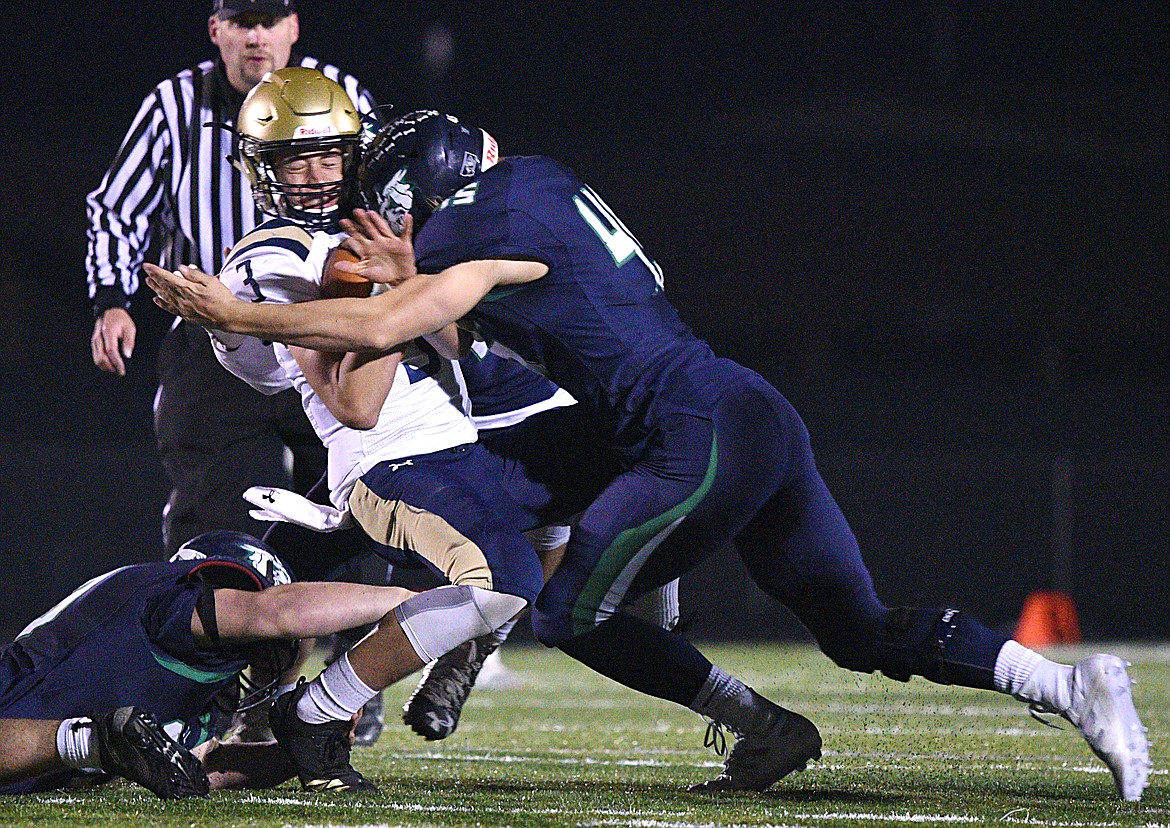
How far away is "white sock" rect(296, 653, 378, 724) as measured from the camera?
2635mm

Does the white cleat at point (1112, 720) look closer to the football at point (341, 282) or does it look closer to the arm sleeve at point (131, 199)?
the football at point (341, 282)

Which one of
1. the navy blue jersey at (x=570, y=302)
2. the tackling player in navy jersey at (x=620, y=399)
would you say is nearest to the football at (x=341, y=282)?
the tackling player in navy jersey at (x=620, y=399)

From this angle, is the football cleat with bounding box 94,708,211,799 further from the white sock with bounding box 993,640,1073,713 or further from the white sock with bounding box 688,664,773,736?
the white sock with bounding box 993,640,1073,713

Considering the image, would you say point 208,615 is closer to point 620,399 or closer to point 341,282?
point 341,282

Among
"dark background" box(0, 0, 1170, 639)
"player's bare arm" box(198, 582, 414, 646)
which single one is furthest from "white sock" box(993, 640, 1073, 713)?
"dark background" box(0, 0, 1170, 639)

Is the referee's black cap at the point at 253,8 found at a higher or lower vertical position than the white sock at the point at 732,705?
higher

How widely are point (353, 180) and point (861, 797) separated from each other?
4.66 ft

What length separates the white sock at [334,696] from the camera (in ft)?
8.64

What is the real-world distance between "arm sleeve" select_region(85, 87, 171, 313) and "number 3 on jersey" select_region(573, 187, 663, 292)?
5.07ft

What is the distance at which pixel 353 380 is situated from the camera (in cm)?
274

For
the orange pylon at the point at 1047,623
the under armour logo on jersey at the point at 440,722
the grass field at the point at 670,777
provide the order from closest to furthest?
the grass field at the point at 670,777 < the under armour logo on jersey at the point at 440,722 < the orange pylon at the point at 1047,623

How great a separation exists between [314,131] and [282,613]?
0.93 m

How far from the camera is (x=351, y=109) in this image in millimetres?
3086

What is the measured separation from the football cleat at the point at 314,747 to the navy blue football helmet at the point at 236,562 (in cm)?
19
